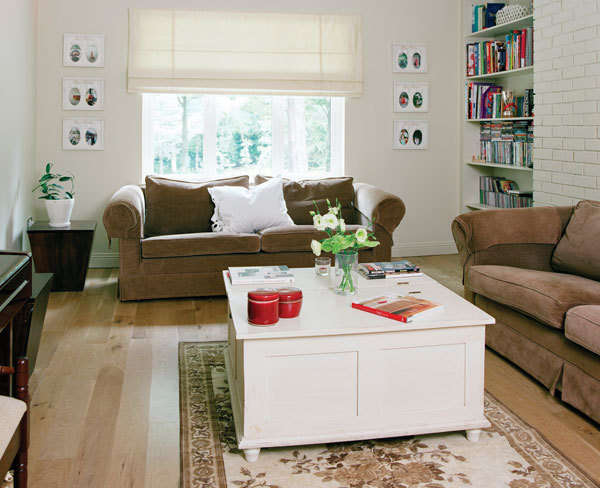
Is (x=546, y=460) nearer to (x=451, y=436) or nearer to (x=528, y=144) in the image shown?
(x=451, y=436)

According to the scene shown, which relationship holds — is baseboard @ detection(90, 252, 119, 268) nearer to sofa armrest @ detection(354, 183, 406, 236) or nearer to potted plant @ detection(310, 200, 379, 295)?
sofa armrest @ detection(354, 183, 406, 236)

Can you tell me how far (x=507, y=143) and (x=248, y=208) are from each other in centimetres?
228

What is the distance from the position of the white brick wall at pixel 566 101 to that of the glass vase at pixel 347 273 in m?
2.16

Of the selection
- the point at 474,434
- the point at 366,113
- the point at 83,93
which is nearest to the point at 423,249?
the point at 366,113

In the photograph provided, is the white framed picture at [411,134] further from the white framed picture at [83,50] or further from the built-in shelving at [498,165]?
the white framed picture at [83,50]

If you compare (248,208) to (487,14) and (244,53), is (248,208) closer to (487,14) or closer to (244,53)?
(244,53)

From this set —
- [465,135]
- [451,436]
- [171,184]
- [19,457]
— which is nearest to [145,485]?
[19,457]

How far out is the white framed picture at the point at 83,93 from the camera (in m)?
5.66

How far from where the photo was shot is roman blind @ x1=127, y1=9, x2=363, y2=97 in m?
5.70

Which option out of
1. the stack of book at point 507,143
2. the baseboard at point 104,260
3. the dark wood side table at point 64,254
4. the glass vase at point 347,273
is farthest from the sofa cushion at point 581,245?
the baseboard at point 104,260

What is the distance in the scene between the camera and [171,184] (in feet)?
17.4

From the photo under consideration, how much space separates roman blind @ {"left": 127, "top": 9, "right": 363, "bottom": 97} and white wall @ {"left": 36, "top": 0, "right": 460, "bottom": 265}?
0.36 ft

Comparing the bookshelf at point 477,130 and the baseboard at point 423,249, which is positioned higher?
the bookshelf at point 477,130

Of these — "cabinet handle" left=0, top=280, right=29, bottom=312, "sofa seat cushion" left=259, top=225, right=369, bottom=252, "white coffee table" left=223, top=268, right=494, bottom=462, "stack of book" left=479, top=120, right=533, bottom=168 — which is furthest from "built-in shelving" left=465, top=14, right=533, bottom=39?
"cabinet handle" left=0, top=280, right=29, bottom=312
